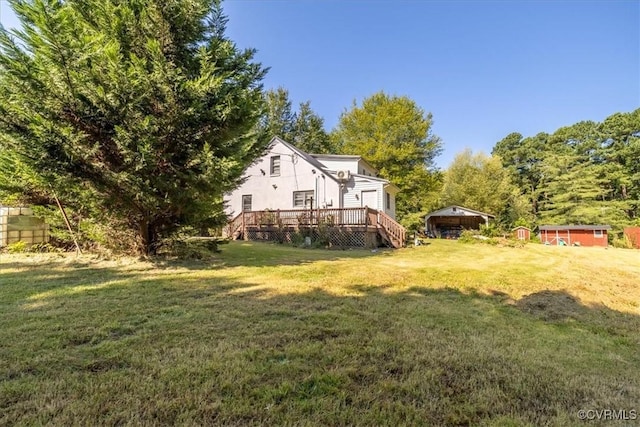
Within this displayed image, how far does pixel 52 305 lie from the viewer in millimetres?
3904

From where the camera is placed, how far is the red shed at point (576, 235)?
21.5 meters

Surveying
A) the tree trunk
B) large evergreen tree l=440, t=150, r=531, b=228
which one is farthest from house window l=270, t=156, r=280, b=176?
large evergreen tree l=440, t=150, r=531, b=228

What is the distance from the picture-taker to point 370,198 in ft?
55.8

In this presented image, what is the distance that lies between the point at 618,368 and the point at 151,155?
23.6ft

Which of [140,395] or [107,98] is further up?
[107,98]

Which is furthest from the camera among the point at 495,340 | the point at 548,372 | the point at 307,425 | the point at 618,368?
the point at 495,340

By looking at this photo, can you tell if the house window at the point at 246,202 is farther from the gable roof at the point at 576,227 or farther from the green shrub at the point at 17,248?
the gable roof at the point at 576,227

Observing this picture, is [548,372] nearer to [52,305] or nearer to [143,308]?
→ [143,308]

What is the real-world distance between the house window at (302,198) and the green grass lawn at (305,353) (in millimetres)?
12045

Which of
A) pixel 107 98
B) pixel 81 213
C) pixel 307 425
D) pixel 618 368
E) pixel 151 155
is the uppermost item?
pixel 107 98

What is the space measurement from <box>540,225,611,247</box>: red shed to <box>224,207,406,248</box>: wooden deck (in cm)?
1547

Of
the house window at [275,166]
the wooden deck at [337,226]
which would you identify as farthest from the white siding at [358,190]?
the house window at [275,166]

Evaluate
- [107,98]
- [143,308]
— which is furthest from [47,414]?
[107,98]

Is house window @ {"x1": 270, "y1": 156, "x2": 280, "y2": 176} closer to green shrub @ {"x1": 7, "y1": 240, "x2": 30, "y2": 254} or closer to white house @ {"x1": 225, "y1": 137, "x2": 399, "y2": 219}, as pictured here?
white house @ {"x1": 225, "y1": 137, "x2": 399, "y2": 219}
